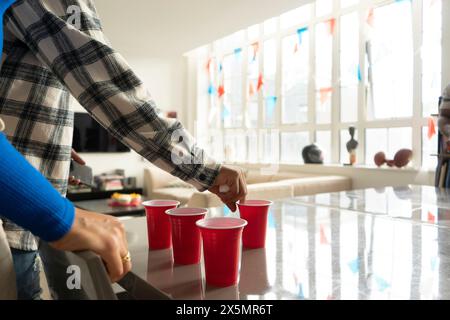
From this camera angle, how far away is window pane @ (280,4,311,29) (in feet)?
17.2

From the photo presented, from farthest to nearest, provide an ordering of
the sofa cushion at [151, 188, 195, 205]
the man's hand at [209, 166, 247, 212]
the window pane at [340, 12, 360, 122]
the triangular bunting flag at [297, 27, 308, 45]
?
the triangular bunting flag at [297, 27, 308, 45]
the sofa cushion at [151, 188, 195, 205]
the window pane at [340, 12, 360, 122]
the man's hand at [209, 166, 247, 212]

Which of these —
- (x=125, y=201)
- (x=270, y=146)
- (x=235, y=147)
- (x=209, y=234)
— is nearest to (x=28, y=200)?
(x=209, y=234)

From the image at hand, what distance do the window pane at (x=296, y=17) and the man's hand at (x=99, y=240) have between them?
17.2 ft

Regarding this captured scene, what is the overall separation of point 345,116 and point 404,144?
84cm

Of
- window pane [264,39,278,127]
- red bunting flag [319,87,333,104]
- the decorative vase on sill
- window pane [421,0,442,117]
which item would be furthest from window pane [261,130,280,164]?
window pane [421,0,442,117]

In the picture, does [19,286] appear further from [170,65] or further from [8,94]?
[170,65]

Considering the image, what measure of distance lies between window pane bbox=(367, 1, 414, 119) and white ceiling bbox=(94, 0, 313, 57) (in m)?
0.94

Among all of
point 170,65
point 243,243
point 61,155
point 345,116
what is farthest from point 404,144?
point 170,65

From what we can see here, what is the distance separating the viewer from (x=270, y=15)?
4.79 m

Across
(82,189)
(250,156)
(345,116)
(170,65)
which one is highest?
(170,65)

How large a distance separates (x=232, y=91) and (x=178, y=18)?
201 centimetres

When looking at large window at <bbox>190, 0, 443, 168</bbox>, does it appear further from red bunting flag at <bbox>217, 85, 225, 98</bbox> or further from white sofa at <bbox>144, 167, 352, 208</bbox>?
white sofa at <bbox>144, 167, 352, 208</bbox>

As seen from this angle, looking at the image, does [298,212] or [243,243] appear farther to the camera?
[298,212]

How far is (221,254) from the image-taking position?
69cm
